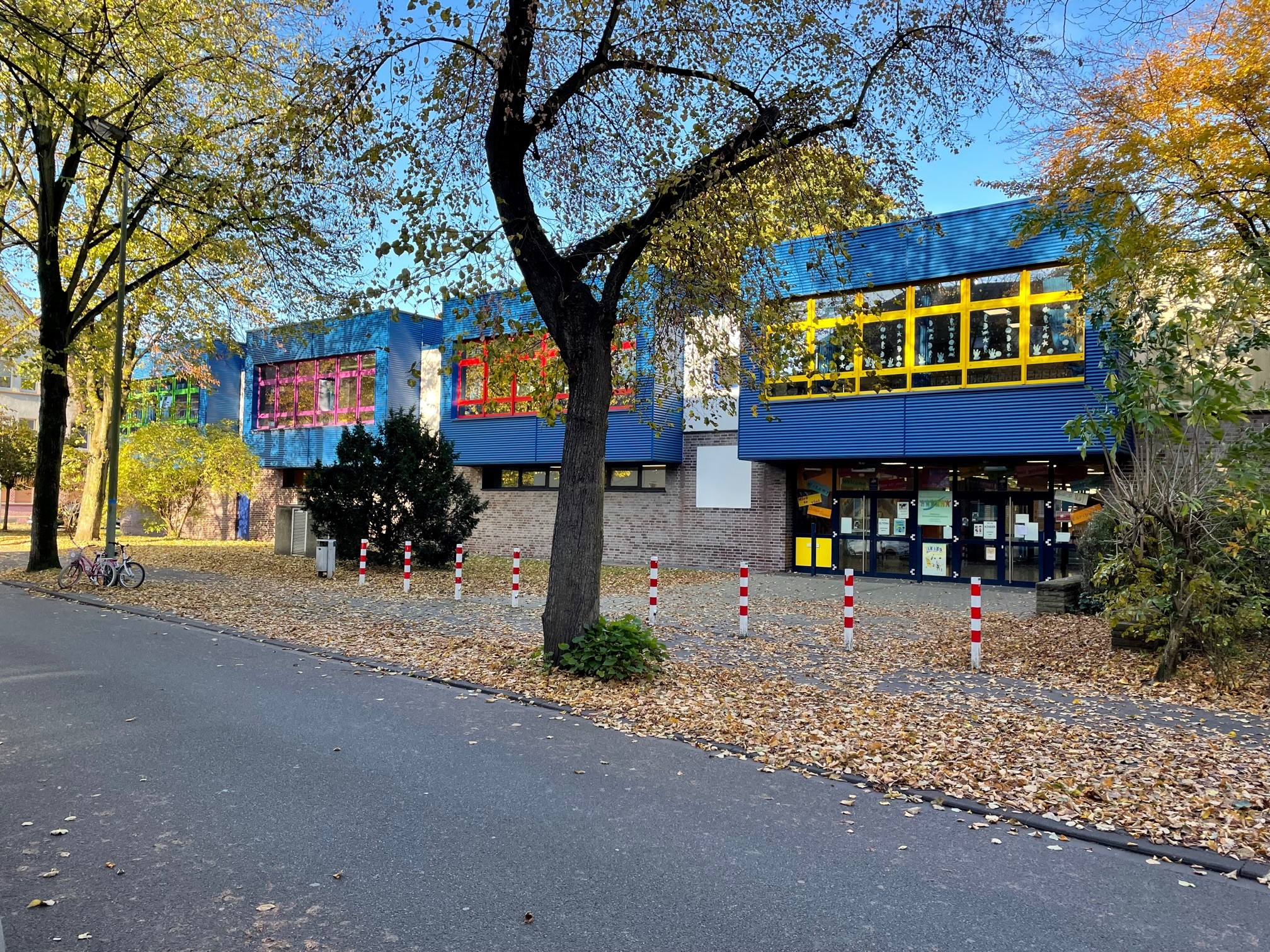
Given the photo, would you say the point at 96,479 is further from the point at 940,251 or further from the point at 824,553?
the point at 940,251

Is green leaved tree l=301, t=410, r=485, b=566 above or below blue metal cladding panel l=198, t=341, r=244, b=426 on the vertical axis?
below

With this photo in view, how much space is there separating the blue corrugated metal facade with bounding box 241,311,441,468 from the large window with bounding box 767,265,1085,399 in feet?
45.9

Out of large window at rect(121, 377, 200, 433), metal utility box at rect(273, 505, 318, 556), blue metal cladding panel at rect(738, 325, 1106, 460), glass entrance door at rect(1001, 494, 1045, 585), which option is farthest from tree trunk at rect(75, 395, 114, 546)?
glass entrance door at rect(1001, 494, 1045, 585)

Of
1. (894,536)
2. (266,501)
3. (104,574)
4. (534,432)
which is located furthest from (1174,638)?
(266,501)

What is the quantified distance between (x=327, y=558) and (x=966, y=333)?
539 inches

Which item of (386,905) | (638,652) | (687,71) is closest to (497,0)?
(687,71)

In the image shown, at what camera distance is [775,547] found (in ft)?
70.0

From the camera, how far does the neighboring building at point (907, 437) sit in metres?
17.1

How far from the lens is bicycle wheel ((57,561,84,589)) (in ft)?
52.5

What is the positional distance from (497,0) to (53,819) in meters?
7.53

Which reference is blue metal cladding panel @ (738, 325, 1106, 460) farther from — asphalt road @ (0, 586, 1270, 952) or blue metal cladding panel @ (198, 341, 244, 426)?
blue metal cladding panel @ (198, 341, 244, 426)

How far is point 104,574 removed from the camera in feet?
52.5

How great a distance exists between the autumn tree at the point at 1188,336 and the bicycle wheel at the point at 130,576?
15406mm

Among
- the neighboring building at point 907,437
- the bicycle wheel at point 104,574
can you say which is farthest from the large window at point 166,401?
the neighboring building at point 907,437
